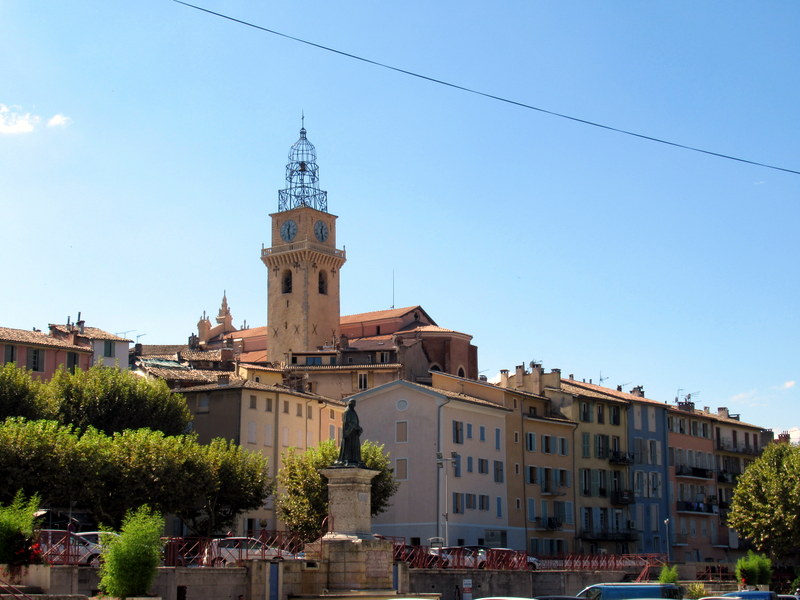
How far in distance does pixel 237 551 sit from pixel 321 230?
80695 mm

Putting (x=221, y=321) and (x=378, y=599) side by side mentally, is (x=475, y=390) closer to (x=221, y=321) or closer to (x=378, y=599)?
(x=378, y=599)

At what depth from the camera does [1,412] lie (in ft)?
165

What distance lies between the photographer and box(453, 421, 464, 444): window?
2355 inches

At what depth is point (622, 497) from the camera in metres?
71.2

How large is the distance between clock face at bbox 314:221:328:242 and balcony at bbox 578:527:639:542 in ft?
167

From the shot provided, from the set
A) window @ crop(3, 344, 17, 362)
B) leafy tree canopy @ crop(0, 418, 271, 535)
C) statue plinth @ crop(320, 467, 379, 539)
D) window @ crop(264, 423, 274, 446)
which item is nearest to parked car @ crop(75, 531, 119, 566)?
statue plinth @ crop(320, 467, 379, 539)

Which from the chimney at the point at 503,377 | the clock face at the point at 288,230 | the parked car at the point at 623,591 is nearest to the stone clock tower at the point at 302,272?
Answer: the clock face at the point at 288,230

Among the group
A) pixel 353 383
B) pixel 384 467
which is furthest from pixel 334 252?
pixel 384 467

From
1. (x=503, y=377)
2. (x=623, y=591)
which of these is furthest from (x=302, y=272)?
(x=623, y=591)

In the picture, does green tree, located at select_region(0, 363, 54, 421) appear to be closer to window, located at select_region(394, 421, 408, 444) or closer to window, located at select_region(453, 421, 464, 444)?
window, located at select_region(394, 421, 408, 444)

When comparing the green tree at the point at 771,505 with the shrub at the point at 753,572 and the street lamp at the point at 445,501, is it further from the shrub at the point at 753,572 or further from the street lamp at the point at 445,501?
the street lamp at the point at 445,501

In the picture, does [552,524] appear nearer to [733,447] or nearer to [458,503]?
[458,503]

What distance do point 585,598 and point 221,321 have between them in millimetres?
120982

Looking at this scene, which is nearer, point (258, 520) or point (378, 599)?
point (378, 599)
